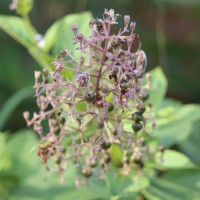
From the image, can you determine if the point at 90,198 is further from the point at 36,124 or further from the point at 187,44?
the point at 187,44

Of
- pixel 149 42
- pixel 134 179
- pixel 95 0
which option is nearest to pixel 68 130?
pixel 134 179

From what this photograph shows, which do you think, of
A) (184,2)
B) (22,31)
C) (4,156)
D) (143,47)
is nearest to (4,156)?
(4,156)

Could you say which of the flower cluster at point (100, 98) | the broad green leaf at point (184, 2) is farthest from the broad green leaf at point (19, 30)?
the broad green leaf at point (184, 2)

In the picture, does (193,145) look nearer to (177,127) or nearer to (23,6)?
(177,127)

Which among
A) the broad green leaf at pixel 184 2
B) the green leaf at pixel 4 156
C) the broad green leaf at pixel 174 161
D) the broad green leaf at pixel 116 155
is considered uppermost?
the broad green leaf at pixel 184 2

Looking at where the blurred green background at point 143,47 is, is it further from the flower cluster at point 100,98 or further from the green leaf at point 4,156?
the flower cluster at point 100,98

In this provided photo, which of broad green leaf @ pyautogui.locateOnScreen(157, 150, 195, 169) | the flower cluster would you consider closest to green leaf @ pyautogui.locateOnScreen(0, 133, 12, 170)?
the flower cluster
